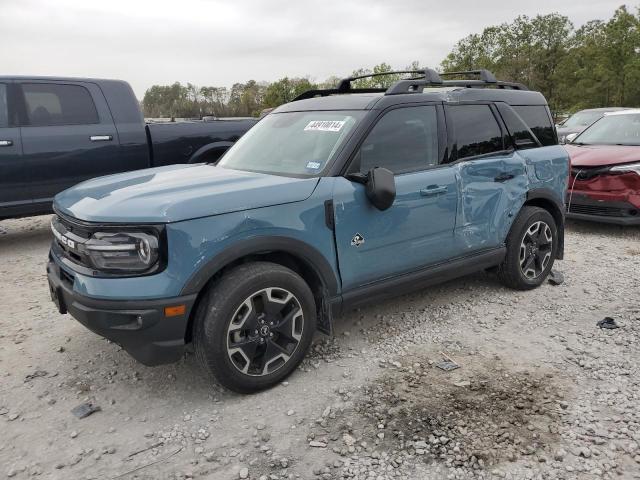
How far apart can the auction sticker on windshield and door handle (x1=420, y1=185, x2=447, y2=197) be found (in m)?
0.74

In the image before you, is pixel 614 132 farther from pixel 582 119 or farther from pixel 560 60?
pixel 560 60

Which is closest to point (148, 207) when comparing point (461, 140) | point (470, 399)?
point (470, 399)

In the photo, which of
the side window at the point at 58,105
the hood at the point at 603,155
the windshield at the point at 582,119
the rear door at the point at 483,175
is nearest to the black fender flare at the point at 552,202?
the rear door at the point at 483,175

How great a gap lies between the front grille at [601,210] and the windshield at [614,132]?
1.26 m

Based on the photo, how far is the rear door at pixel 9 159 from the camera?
5.93 m

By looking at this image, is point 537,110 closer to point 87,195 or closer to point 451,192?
point 451,192

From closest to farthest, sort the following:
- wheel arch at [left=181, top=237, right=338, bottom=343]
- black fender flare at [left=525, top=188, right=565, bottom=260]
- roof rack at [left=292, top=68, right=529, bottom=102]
A: wheel arch at [left=181, top=237, right=338, bottom=343] < roof rack at [left=292, top=68, right=529, bottom=102] < black fender flare at [left=525, top=188, right=565, bottom=260]

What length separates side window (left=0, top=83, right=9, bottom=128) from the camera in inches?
235

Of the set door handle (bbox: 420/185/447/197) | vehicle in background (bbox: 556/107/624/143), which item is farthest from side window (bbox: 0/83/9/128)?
vehicle in background (bbox: 556/107/624/143)

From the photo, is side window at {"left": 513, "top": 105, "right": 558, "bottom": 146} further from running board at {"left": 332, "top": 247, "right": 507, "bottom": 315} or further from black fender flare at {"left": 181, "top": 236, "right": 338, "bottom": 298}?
black fender flare at {"left": 181, "top": 236, "right": 338, "bottom": 298}

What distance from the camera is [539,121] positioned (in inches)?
189

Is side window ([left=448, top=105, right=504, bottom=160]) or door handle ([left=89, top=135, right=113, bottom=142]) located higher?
door handle ([left=89, top=135, right=113, bottom=142])

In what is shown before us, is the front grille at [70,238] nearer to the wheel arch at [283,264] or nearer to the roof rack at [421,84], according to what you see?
the wheel arch at [283,264]

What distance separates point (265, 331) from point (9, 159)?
4.57m
